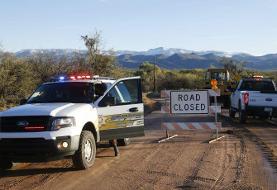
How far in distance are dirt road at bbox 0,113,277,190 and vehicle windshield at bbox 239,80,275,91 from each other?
31.1 feet

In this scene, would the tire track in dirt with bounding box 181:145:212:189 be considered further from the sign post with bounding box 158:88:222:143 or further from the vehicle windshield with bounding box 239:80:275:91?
the vehicle windshield with bounding box 239:80:275:91

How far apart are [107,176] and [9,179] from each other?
1743 mm

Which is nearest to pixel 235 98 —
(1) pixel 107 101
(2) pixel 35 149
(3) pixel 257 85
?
(3) pixel 257 85

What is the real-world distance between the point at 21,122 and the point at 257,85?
15645 mm

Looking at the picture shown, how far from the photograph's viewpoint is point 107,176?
32.4 feet

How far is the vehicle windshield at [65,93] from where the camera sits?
11.6m

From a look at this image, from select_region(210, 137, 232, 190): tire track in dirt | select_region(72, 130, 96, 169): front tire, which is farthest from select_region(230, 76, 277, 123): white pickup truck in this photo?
select_region(72, 130, 96, 169): front tire

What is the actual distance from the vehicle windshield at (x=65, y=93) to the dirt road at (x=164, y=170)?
1336mm

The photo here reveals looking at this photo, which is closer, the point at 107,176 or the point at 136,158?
the point at 107,176

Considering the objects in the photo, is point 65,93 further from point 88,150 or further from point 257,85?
point 257,85

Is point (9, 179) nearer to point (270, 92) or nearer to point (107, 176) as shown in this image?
point (107, 176)

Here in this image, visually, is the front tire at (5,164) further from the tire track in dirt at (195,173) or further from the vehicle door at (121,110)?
the tire track in dirt at (195,173)

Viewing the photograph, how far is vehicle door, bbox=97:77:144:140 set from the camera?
11.6 metres

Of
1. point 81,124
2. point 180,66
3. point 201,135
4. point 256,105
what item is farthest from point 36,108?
point 180,66
